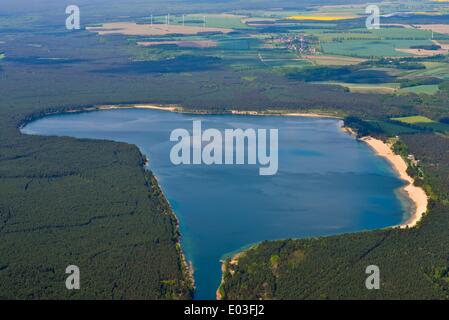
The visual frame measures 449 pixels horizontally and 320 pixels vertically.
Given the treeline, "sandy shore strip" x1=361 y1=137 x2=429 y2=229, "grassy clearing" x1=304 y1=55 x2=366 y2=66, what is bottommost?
the treeline

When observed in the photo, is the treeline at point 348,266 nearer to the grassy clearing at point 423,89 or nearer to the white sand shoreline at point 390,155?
the white sand shoreline at point 390,155

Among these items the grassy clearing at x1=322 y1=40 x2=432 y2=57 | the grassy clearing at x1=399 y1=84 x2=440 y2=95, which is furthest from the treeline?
the grassy clearing at x1=322 y1=40 x2=432 y2=57

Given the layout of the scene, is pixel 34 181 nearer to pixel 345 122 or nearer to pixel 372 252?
pixel 372 252

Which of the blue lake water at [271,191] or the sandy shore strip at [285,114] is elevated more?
the sandy shore strip at [285,114]

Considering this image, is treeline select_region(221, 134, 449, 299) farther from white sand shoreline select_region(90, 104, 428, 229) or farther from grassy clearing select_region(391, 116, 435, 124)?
grassy clearing select_region(391, 116, 435, 124)

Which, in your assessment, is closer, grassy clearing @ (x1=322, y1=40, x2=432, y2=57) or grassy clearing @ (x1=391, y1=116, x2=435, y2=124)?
grassy clearing @ (x1=391, y1=116, x2=435, y2=124)

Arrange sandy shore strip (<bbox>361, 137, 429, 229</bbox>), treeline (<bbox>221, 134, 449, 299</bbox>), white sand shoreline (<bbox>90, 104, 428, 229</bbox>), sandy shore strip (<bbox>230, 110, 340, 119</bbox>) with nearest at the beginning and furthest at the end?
treeline (<bbox>221, 134, 449, 299</bbox>), sandy shore strip (<bbox>361, 137, 429, 229</bbox>), white sand shoreline (<bbox>90, 104, 428, 229</bbox>), sandy shore strip (<bbox>230, 110, 340, 119</bbox>)

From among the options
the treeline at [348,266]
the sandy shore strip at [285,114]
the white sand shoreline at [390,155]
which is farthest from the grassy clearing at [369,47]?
the treeline at [348,266]
